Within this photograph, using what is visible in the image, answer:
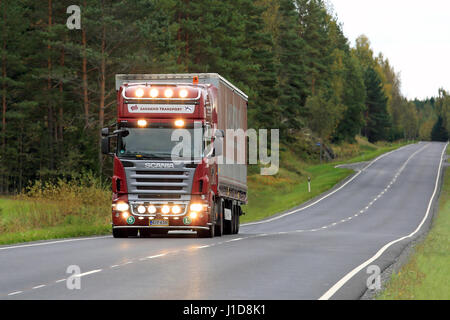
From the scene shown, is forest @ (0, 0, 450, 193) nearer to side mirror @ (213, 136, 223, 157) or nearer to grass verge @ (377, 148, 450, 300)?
side mirror @ (213, 136, 223, 157)

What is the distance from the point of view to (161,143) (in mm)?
22516

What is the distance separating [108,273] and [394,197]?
5124 cm

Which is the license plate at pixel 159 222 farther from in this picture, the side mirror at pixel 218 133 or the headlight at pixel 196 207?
the side mirror at pixel 218 133

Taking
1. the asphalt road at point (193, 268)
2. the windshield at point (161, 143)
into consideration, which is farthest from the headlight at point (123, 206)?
the windshield at point (161, 143)

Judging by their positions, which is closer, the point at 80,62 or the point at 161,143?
the point at 161,143

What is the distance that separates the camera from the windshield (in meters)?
22.4

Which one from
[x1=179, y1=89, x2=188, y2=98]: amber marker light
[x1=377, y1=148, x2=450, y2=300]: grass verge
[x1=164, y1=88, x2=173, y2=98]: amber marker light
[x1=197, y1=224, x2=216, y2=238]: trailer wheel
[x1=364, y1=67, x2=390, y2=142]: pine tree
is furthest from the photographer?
[x1=364, y1=67, x2=390, y2=142]: pine tree

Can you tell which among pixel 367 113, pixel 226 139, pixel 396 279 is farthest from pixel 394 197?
pixel 367 113

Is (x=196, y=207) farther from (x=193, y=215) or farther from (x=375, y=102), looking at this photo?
(x=375, y=102)

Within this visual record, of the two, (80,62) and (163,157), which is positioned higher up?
(80,62)

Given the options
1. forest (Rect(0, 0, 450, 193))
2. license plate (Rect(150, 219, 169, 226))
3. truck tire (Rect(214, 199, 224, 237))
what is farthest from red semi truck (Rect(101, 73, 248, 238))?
forest (Rect(0, 0, 450, 193))

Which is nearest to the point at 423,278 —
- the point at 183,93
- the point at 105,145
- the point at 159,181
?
the point at 159,181
